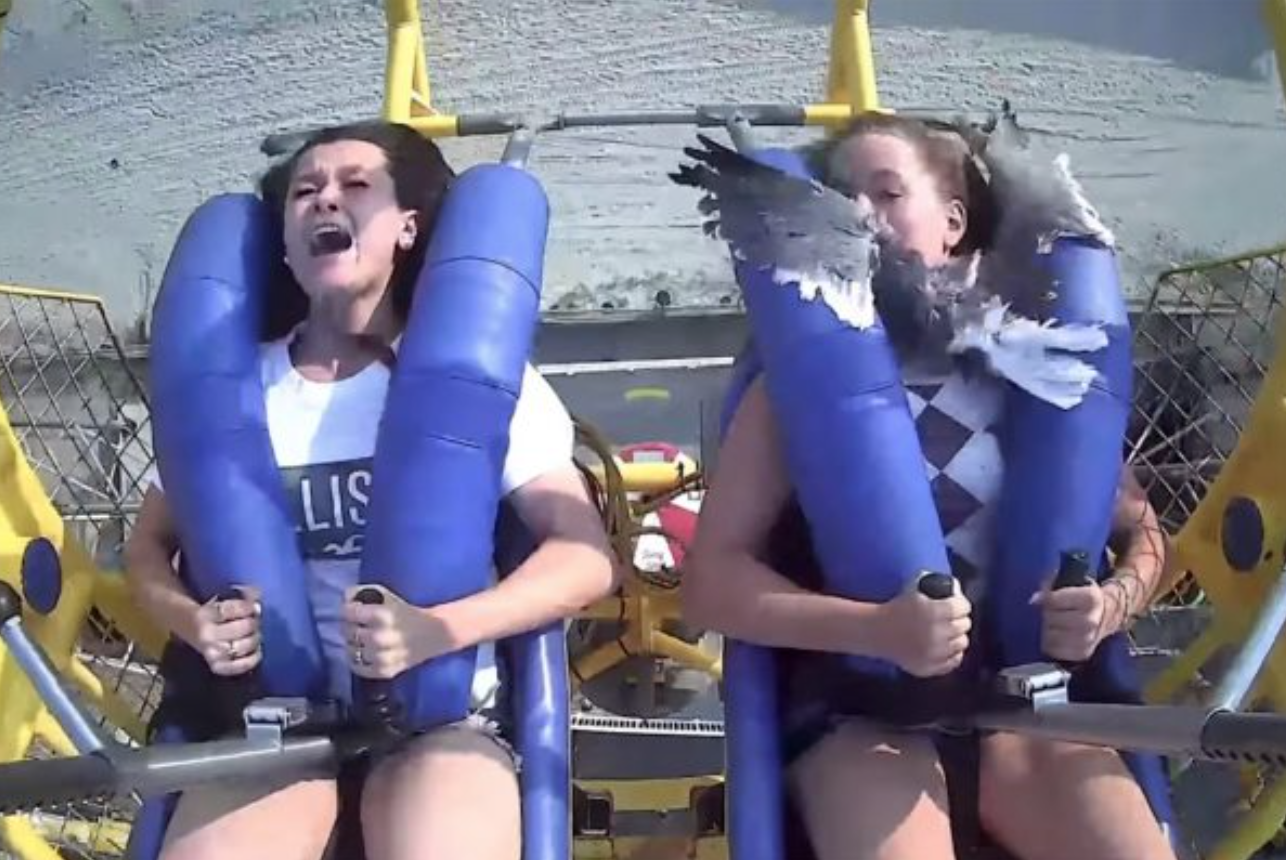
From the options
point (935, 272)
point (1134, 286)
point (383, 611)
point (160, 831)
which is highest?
point (935, 272)

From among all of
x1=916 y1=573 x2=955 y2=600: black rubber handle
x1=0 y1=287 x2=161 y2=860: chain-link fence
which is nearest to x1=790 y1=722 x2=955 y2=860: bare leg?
x1=916 y1=573 x2=955 y2=600: black rubber handle

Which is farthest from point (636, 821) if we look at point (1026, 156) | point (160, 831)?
point (1026, 156)

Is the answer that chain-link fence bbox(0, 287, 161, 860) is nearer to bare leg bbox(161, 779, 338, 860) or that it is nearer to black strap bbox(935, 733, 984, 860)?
bare leg bbox(161, 779, 338, 860)

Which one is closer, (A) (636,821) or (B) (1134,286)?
(A) (636,821)

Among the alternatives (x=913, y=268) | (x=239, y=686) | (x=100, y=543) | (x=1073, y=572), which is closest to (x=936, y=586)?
(x=1073, y=572)

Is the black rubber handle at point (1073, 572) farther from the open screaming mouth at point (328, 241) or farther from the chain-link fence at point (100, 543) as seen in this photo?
the chain-link fence at point (100, 543)

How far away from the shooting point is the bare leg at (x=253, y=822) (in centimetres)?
104

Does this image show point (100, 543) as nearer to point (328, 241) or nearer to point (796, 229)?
point (328, 241)

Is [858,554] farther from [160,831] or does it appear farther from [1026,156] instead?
[160,831]

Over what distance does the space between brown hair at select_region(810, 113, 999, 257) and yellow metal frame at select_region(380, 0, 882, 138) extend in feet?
1.30

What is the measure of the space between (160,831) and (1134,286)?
9.29 ft

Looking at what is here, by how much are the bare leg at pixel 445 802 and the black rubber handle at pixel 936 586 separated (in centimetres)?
30

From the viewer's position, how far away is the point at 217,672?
1.11m

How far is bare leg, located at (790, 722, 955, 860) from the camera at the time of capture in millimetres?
1032
